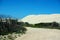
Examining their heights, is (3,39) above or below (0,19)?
below

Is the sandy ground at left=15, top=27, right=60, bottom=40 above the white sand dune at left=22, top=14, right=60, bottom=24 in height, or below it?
below

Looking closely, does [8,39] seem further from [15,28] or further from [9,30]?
[15,28]

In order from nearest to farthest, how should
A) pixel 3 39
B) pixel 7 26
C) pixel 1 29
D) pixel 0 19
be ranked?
pixel 3 39 → pixel 1 29 → pixel 7 26 → pixel 0 19

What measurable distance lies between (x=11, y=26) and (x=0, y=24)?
2.60 meters

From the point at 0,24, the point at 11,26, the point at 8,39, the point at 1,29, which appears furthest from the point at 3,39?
the point at 11,26

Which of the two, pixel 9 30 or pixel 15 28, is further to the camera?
pixel 15 28

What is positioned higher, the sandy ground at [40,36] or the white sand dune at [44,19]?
the white sand dune at [44,19]

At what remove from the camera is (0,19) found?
28969 mm

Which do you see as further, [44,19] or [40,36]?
[44,19]

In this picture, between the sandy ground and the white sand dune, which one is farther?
the white sand dune

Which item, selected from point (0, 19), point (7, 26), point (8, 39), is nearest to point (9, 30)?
point (7, 26)

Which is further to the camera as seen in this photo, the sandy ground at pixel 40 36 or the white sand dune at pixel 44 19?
the white sand dune at pixel 44 19

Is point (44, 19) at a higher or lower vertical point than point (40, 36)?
higher

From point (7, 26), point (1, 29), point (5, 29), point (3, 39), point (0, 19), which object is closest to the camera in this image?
point (3, 39)
